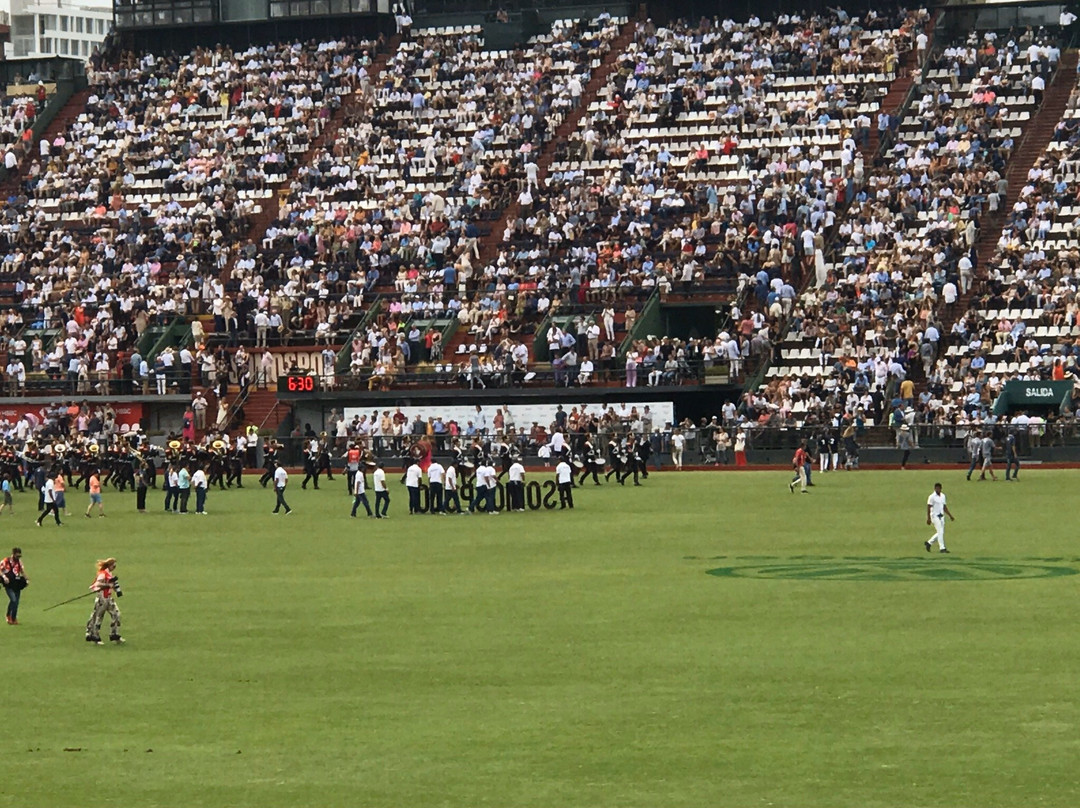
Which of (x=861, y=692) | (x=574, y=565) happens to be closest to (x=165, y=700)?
(x=861, y=692)

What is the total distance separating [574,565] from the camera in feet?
119

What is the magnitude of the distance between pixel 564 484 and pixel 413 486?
3.45 meters

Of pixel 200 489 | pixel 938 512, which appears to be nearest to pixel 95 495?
pixel 200 489

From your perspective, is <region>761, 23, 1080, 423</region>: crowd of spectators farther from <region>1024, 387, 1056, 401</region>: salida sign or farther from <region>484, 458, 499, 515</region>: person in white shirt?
<region>484, 458, 499, 515</region>: person in white shirt

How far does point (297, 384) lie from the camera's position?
69062 millimetres

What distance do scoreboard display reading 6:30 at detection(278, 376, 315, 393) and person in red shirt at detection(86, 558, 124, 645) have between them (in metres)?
41.5

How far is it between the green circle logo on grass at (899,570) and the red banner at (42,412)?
129ft

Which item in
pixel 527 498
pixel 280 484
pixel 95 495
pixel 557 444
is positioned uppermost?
pixel 557 444

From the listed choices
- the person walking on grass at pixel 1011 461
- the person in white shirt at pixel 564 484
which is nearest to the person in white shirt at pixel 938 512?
the person in white shirt at pixel 564 484

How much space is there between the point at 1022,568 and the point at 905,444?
26136 millimetres

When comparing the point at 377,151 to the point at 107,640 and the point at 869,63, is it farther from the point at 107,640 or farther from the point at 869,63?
the point at 107,640

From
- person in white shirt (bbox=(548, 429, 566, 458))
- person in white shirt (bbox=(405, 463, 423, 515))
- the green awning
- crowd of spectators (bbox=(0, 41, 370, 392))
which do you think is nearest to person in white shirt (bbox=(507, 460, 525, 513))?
person in white shirt (bbox=(405, 463, 423, 515))

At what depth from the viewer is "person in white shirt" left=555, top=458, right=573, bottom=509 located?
48.4 m

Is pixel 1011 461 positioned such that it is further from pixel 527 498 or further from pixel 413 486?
pixel 413 486
